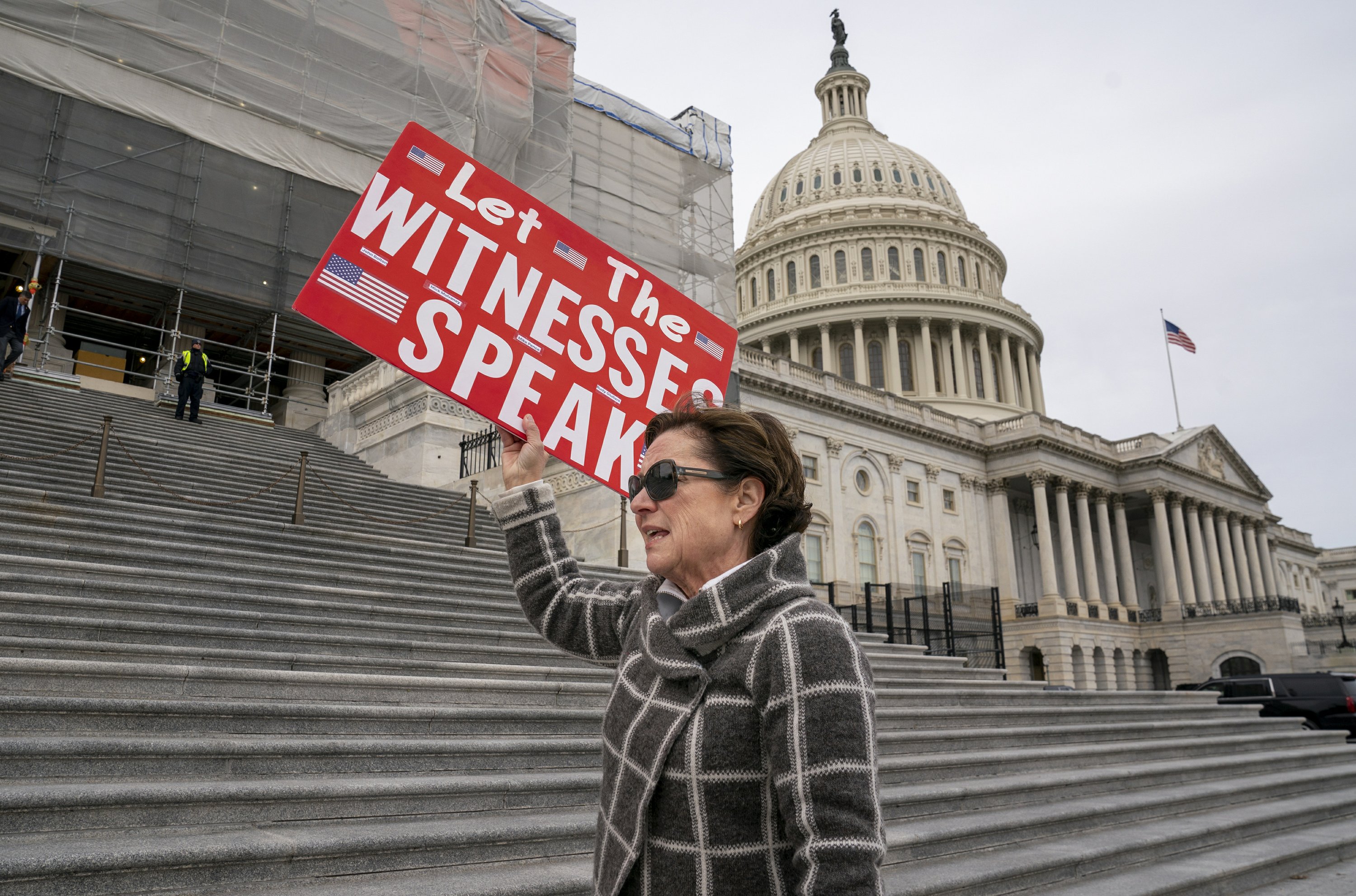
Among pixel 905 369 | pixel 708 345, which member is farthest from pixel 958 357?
pixel 708 345

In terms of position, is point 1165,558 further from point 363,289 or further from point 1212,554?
point 363,289

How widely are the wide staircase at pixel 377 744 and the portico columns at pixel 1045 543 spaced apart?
35635 millimetres

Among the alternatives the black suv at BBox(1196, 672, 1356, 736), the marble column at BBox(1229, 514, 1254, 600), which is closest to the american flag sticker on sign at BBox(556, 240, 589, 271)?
the black suv at BBox(1196, 672, 1356, 736)

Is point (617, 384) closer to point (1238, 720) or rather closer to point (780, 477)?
point (780, 477)

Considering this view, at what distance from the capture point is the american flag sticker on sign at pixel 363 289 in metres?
3.25

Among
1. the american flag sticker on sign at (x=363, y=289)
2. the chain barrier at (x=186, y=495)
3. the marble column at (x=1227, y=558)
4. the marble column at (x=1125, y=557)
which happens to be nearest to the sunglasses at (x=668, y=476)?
the american flag sticker on sign at (x=363, y=289)

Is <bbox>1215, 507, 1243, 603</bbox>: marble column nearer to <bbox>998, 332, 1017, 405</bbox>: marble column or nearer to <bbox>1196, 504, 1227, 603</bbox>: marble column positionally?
<bbox>1196, 504, 1227, 603</bbox>: marble column

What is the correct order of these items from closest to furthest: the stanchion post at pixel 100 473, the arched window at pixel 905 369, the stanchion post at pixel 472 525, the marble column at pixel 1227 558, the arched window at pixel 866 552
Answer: the stanchion post at pixel 100 473, the stanchion post at pixel 472 525, the arched window at pixel 866 552, the marble column at pixel 1227 558, the arched window at pixel 905 369

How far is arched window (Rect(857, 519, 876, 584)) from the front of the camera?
40.0 m

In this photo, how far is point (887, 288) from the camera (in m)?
65.3

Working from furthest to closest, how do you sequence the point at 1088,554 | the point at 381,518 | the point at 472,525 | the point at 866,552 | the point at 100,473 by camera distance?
the point at 1088,554 → the point at 866,552 → the point at 472,525 → the point at 381,518 → the point at 100,473

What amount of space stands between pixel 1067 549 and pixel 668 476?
167ft

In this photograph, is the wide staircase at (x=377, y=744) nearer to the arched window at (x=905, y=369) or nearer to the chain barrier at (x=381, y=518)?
the chain barrier at (x=381, y=518)

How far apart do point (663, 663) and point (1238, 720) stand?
14.2 m
